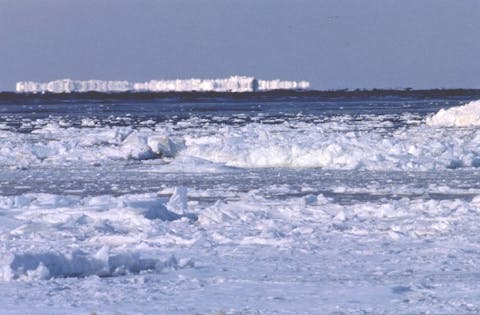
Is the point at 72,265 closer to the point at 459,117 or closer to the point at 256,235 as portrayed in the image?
the point at 256,235

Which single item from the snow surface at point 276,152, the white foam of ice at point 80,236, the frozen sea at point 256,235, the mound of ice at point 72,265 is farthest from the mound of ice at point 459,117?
the mound of ice at point 72,265

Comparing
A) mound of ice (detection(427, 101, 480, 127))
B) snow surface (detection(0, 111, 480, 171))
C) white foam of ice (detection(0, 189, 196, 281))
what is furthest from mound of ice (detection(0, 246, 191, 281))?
mound of ice (detection(427, 101, 480, 127))

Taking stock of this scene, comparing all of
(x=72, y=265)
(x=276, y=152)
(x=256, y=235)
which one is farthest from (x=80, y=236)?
(x=276, y=152)

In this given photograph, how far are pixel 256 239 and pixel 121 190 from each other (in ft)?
18.8

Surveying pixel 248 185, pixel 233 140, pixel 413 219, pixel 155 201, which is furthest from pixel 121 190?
pixel 233 140

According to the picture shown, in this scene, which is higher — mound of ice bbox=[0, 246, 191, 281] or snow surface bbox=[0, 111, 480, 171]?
mound of ice bbox=[0, 246, 191, 281]

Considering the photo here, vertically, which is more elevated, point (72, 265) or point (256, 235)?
point (72, 265)

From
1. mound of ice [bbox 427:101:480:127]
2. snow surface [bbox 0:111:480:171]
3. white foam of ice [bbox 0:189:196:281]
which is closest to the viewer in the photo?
white foam of ice [bbox 0:189:196:281]

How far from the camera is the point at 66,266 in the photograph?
775 centimetres

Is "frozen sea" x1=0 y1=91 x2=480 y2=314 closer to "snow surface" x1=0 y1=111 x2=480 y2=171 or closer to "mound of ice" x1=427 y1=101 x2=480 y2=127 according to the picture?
"snow surface" x1=0 y1=111 x2=480 y2=171

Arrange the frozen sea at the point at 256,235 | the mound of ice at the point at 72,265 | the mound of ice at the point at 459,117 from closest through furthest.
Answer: the frozen sea at the point at 256,235 → the mound of ice at the point at 72,265 → the mound of ice at the point at 459,117

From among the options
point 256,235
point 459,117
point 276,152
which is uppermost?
point 256,235

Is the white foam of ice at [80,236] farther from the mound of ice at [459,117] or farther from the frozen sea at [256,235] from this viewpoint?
the mound of ice at [459,117]

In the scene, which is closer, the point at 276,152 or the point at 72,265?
the point at 72,265
